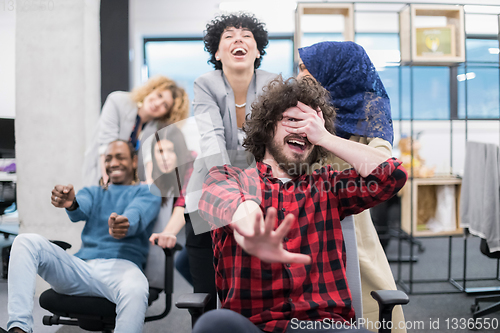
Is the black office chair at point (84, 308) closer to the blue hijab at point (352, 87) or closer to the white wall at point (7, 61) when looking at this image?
the blue hijab at point (352, 87)

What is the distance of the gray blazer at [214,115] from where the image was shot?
1479mm

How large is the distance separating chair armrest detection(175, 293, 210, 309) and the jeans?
0.51 m

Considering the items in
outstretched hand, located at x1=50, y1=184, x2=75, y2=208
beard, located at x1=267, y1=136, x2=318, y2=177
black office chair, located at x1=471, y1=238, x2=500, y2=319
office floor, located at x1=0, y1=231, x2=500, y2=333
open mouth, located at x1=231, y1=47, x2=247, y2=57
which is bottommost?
office floor, located at x1=0, y1=231, x2=500, y2=333

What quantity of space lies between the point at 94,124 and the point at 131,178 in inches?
33.8

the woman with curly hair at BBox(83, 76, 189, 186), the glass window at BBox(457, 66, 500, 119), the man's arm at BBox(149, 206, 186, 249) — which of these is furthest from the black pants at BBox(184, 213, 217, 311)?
Result: the glass window at BBox(457, 66, 500, 119)

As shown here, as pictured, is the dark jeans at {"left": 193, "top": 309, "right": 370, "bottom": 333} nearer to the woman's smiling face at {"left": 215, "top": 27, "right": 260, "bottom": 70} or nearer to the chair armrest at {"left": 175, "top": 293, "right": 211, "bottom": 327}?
the chair armrest at {"left": 175, "top": 293, "right": 211, "bottom": 327}

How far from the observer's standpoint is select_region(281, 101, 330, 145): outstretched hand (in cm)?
110

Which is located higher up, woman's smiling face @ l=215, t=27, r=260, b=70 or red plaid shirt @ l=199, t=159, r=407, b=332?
woman's smiling face @ l=215, t=27, r=260, b=70

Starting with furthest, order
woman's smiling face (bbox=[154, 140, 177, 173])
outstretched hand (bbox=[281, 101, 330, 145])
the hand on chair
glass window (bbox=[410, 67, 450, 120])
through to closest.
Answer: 1. glass window (bbox=[410, 67, 450, 120])
2. woman's smiling face (bbox=[154, 140, 177, 173])
3. the hand on chair
4. outstretched hand (bbox=[281, 101, 330, 145])

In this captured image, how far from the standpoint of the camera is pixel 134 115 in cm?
231

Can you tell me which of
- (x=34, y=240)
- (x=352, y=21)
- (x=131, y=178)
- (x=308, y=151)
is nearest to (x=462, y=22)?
(x=352, y=21)

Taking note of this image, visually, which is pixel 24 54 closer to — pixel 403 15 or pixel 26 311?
pixel 26 311

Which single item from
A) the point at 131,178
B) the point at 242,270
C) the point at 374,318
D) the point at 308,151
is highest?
the point at 308,151

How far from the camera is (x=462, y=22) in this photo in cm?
259
